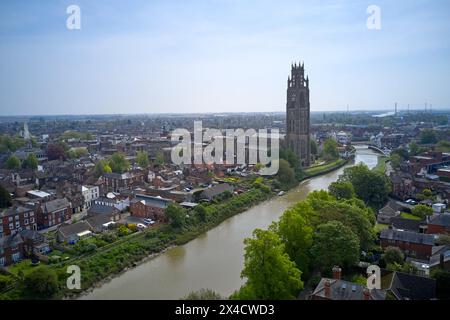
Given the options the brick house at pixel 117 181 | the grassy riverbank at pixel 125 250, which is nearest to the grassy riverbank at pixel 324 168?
the grassy riverbank at pixel 125 250

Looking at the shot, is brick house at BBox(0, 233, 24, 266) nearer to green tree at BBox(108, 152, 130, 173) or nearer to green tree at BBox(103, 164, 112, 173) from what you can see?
green tree at BBox(103, 164, 112, 173)

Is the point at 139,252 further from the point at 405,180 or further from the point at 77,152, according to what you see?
the point at 77,152

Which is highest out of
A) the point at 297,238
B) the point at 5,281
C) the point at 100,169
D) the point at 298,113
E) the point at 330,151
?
the point at 298,113

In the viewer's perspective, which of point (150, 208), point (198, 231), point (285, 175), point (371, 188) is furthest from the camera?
point (285, 175)

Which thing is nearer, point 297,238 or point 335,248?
point 335,248

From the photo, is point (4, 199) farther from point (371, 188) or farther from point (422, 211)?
point (422, 211)

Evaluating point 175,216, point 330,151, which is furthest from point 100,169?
point 330,151

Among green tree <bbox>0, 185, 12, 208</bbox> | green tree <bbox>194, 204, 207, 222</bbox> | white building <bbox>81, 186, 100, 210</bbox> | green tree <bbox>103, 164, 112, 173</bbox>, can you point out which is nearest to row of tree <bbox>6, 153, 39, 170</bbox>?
A: green tree <bbox>103, 164, 112, 173</bbox>

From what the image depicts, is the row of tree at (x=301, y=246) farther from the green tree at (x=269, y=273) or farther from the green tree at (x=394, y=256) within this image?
the green tree at (x=394, y=256)
